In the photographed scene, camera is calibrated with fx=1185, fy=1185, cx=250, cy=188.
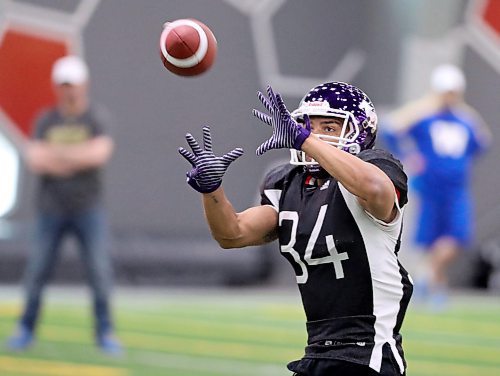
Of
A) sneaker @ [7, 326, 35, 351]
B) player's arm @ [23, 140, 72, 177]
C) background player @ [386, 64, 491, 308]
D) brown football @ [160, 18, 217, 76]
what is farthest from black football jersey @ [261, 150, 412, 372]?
background player @ [386, 64, 491, 308]

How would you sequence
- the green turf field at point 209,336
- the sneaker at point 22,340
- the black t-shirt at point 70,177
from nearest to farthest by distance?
the green turf field at point 209,336, the black t-shirt at point 70,177, the sneaker at point 22,340

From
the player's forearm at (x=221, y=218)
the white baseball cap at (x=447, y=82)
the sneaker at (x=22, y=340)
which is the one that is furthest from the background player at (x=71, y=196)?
the player's forearm at (x=221, y=218)

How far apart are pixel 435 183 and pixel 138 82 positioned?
3.54 metres

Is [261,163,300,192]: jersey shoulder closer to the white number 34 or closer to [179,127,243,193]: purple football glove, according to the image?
the white number 34

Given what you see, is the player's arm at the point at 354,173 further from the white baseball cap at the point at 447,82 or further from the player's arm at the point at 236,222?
the white baseball cap at the point at 447,82

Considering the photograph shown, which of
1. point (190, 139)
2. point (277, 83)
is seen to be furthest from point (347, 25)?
point (190, 139)

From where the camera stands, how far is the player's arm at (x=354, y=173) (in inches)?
139

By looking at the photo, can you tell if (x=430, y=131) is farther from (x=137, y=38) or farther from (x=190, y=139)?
(x=190, y=139)

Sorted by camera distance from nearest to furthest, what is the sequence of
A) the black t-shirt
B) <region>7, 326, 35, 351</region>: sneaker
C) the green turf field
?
the green turf field
the black t-shirt
<region>7, 326, 35, 351</region>: sneaker

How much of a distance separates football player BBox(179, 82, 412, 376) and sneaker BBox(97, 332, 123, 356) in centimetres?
425

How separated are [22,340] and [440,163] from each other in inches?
175

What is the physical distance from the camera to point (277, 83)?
43.1ft

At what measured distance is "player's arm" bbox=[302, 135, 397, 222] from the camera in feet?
11.6

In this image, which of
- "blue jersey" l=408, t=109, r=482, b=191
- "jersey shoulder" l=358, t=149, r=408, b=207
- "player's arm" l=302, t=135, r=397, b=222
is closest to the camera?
"player's arm" l=302, t=135, r=397, b=222
